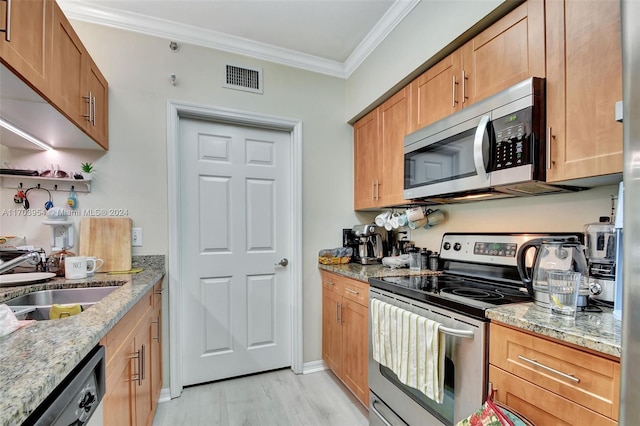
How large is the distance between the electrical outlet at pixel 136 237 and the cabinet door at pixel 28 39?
1.06m

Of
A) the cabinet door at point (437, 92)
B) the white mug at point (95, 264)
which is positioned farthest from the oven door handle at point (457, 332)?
the white mug at point (95, 264)

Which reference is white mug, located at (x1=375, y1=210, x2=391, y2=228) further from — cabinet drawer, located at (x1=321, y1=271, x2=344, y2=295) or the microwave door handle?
the microwave door handle

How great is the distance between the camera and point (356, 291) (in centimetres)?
204

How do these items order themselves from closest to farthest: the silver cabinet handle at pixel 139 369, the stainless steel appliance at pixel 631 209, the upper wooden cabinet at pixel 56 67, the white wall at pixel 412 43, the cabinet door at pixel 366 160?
1. the stainless steel appliance at pixel 631 209
2. the upper wooden cabinet at pixel 56 67
3. the silver cabinet handle at pixel 139 369
4. the white wall at pixel 412 43
5. the cabinet door at pixel 366 160

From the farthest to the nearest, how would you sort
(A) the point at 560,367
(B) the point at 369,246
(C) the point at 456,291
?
(B) the point at 369,246, (C) the point at 456,291, (A) the point at 560,367

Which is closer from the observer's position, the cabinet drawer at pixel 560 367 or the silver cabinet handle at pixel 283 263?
the cabinet drawer at pixel 560 367

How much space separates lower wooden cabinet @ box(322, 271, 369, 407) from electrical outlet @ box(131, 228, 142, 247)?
1.43 m

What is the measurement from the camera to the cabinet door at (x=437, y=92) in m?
1.65

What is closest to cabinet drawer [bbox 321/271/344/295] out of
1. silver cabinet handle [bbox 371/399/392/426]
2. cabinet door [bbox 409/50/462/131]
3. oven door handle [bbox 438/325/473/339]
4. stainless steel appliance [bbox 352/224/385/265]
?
stainless steel appliance [bbox 352/224/385/265]

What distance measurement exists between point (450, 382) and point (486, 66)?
58.8 inches

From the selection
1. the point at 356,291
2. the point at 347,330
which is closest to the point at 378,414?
the point at 347,330

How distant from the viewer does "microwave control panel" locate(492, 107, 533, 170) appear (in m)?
1.26

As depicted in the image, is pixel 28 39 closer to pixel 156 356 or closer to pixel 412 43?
pixel 156 356

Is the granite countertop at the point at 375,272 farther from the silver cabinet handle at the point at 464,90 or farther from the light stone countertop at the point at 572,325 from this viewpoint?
the silver cabinet handle at the point at 464,90
